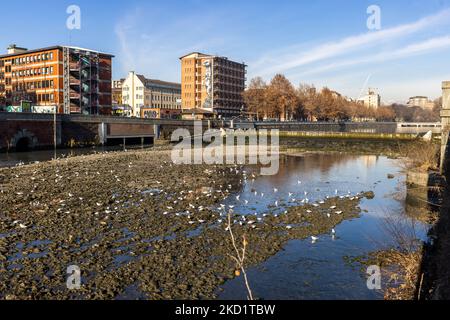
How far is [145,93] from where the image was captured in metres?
161

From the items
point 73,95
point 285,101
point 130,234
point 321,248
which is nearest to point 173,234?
point 130,234

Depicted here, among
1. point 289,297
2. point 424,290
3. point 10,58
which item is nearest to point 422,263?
point 424,290

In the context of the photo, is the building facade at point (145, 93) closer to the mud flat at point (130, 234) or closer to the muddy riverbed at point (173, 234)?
the muddy riverbed at point (173, 234)

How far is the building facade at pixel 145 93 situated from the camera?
160625 millimetres

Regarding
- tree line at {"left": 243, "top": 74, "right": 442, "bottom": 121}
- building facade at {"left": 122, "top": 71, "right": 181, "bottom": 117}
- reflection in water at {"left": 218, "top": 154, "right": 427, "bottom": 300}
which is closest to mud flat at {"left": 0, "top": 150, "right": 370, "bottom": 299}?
reflection in water at {"left": 218, "top": 154, "right": 427, "bottom": 300}

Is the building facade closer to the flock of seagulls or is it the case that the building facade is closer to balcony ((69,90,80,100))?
balcony ((69,90,80,100))

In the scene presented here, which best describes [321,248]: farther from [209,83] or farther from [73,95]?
[209,83]

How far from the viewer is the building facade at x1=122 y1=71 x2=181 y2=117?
161 meters

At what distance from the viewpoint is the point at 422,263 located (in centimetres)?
1120

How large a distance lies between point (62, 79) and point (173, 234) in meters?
86.7

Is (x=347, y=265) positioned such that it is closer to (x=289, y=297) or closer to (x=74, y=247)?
(x=289, y=297)

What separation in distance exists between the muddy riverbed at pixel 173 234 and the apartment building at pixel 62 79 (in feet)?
225
